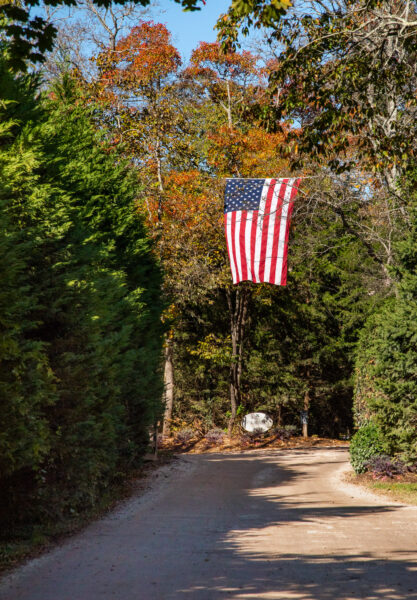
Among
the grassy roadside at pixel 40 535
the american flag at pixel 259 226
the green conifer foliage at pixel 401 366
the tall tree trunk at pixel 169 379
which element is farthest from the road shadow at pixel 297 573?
the tall tree trunk at pixel 169 379

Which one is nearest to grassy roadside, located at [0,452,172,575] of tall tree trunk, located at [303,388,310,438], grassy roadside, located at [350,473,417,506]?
grassy roadside, located at [350,473,417,506]

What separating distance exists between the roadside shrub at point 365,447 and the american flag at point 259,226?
14.5ft

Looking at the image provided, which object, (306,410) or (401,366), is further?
(306,410)

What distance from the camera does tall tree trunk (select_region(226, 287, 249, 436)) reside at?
90.2 feet

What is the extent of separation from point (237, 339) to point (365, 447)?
12905 millimetres

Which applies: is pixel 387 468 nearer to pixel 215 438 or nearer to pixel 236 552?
pixel 236 552

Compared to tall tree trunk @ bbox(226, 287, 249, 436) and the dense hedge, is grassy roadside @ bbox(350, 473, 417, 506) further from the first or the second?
tall tree trunk @ bbox(226, 287, 249, 436)

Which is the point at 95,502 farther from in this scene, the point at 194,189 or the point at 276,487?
the point at 194,189

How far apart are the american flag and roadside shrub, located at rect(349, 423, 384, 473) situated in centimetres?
442

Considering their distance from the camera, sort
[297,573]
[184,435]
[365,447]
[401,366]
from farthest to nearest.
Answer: [184,435] < [365,447] < [401,366] < [297,573]

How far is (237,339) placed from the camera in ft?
92.9

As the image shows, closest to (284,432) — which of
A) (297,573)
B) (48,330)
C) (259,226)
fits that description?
(259,226)

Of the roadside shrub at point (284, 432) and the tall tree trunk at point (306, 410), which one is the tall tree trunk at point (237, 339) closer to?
the roadside shrub at point (284, 432)

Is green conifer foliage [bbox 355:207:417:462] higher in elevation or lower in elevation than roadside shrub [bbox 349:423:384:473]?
higher
